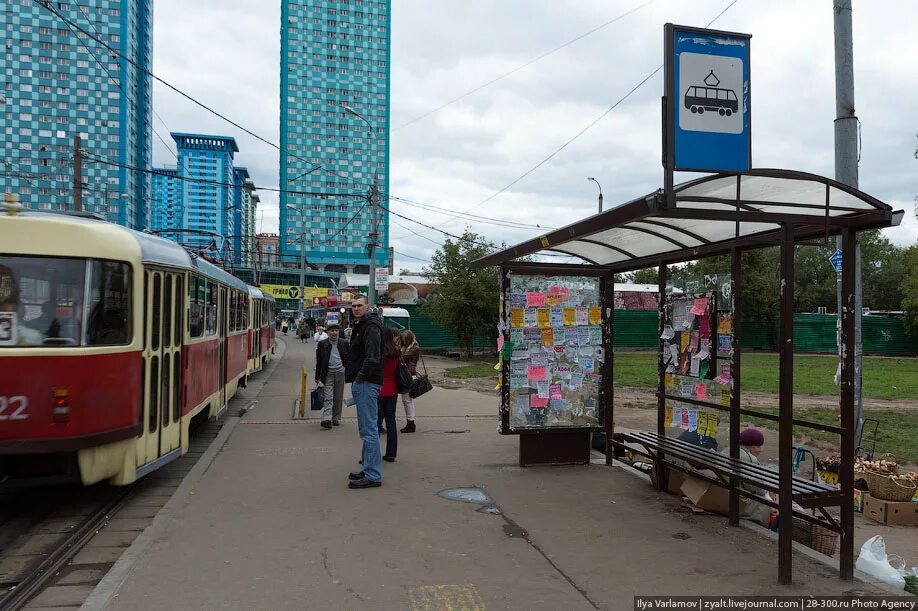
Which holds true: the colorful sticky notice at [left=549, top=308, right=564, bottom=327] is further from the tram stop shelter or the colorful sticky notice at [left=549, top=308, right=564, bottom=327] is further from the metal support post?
the metal support post

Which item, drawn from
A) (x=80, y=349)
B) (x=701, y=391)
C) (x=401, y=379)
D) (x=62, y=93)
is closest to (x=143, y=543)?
(x=80, y=349)

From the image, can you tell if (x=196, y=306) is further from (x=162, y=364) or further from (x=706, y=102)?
(x=706, y=102)

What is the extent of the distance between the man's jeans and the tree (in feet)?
64.4

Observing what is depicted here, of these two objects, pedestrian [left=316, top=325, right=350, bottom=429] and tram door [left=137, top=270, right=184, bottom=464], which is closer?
tram door [left=137, top=270, right=184, bottom=464]

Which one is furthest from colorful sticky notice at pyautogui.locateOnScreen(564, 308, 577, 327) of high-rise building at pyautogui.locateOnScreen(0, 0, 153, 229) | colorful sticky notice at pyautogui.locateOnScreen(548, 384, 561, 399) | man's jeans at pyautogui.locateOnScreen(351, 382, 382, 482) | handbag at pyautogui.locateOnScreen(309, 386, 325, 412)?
high-rise building at pyautogui.locateOnScreen(0, 0, 153, 229)

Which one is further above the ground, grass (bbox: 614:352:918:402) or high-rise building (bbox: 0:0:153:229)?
high-rise building (bbox: 0:0:153:229)

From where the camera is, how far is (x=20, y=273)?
5.38 m

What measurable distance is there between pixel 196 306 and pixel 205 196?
224ft

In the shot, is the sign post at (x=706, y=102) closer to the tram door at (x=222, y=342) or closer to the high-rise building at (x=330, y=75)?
the tram door at (x=222, y=342)

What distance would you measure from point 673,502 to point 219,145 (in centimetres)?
10794

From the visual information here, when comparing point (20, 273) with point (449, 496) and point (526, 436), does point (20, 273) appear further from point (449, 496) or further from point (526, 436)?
point (526, 436)

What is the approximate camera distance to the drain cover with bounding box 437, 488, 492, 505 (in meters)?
6.41

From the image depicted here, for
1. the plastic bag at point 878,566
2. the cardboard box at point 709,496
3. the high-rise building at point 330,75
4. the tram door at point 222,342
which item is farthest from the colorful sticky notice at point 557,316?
the high-rise building at point 330,75

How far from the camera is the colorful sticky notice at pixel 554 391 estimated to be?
25.1 ft
